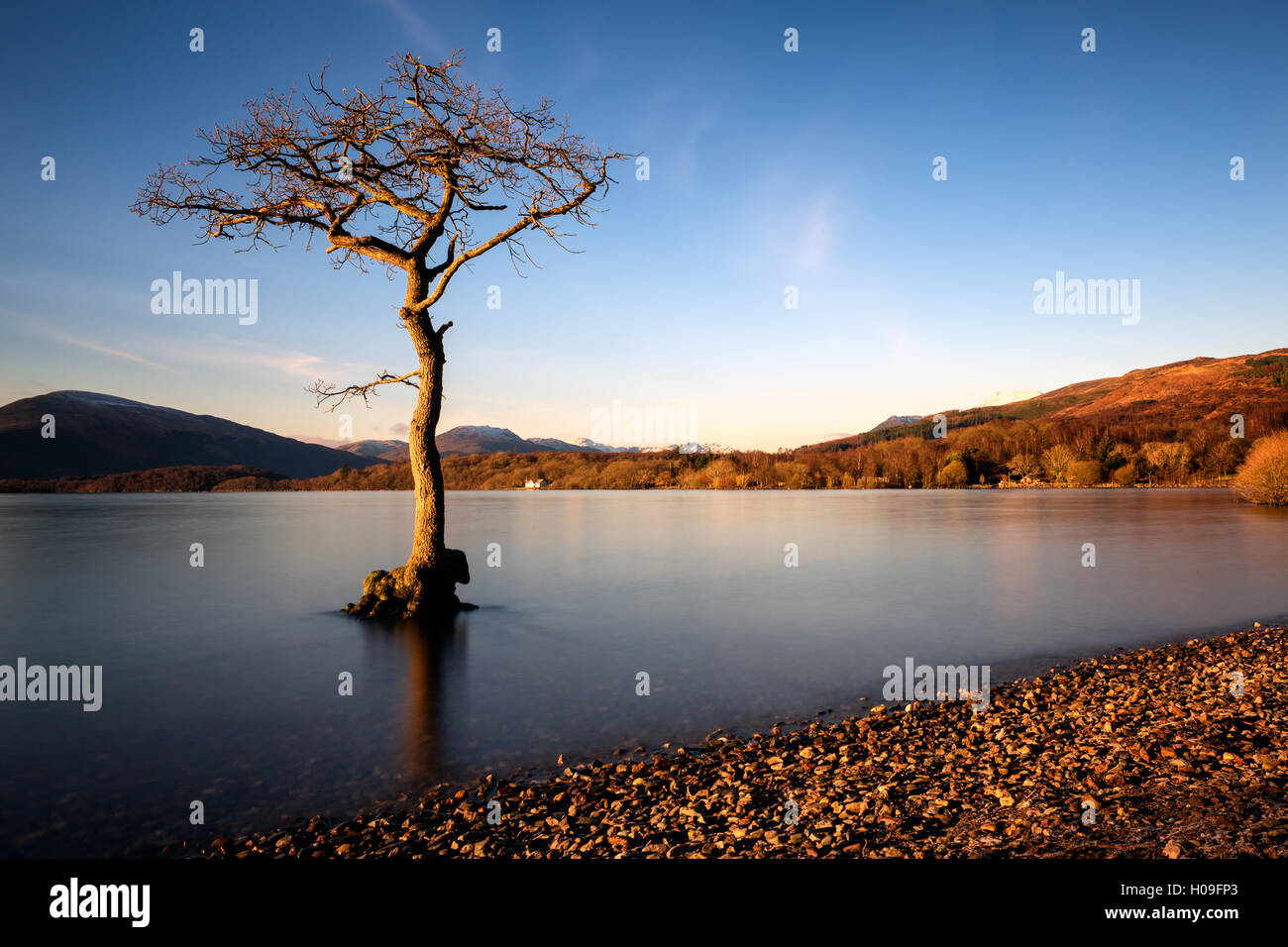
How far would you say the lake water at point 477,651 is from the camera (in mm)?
7188

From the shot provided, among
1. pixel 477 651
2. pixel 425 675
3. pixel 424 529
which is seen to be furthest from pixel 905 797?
pixel 424 529

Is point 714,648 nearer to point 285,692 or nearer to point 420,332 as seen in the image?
point 285,692

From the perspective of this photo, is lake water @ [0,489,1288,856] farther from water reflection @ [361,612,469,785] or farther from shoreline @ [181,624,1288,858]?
shoreline @ [181,624,1288,858]

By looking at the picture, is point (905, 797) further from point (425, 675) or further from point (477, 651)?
point (477, 651)

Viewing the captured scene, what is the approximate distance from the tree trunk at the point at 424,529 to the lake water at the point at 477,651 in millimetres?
950

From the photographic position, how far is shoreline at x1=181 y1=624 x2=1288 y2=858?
15.6 feet

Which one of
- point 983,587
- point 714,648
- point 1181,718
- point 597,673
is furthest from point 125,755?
point 983,587

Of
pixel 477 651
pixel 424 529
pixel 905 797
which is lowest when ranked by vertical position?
pixel 477 651

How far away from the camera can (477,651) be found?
43.7 ft

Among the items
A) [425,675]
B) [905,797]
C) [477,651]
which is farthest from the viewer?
[477,651]

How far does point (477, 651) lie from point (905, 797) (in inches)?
379

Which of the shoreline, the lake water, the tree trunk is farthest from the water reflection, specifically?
the shoreline

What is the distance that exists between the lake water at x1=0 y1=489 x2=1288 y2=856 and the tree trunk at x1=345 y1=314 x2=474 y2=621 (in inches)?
37.4

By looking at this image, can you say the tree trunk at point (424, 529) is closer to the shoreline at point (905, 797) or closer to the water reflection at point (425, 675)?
the water reflection at point (425, 675)
